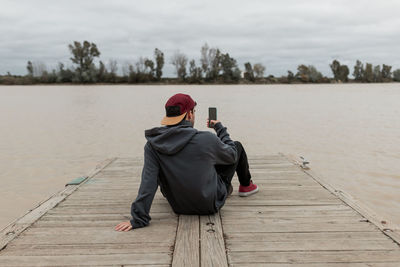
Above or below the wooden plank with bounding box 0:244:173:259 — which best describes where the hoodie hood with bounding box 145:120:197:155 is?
above

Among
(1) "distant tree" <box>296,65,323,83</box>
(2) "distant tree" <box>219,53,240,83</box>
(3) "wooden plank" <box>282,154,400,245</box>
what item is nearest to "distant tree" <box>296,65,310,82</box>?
(1) "distant tree" <box>296,65,323,83</box>

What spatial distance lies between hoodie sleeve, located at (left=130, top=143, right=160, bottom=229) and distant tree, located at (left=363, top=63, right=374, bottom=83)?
97888mm

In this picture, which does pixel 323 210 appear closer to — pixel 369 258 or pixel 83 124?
pixel 369 258

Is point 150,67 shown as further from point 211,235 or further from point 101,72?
point 211,235

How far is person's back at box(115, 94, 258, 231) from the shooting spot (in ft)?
9.82

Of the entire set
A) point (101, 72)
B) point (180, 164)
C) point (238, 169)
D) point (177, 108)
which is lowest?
point (238, 169)

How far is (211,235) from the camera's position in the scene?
2.93 m

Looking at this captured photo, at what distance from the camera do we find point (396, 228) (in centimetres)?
304

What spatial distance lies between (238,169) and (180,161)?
1.11 m

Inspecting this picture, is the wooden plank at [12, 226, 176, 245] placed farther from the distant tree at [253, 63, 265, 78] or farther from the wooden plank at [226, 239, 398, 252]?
the distant tree at [253, 63, 265, 78]

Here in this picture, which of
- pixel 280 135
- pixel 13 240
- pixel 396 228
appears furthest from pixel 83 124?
pixel 396 228

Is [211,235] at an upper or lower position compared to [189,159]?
lower

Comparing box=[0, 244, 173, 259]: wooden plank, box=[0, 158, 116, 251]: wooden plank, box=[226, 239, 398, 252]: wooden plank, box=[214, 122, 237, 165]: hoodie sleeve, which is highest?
box=[214, 122, 237, 165]: hoodie sleeve

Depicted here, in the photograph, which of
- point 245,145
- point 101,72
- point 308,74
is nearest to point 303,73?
point 308,74
